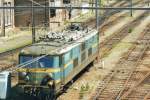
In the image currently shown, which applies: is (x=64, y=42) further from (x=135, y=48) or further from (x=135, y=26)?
(x=135, y=26)

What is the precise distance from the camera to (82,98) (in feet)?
81.8

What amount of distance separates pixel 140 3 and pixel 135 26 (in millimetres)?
27772

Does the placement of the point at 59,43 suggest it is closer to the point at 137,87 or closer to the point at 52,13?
the point at 137,87

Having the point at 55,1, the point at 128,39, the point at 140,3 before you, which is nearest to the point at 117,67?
the point at 128,39

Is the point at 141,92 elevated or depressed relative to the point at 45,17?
depressed

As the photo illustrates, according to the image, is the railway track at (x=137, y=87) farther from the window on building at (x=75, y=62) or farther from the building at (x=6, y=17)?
the building at (x=6, y=17)

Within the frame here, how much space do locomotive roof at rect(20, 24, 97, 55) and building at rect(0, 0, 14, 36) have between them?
74.0 feet

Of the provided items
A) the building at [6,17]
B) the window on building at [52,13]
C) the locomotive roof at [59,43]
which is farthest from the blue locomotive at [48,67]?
the window on building at [52,13]

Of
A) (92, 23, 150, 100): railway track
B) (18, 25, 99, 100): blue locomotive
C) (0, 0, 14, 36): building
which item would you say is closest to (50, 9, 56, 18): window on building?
(0, 0, 14, 36): building

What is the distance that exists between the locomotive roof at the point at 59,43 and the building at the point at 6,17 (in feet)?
74.0

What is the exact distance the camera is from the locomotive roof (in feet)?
75.9

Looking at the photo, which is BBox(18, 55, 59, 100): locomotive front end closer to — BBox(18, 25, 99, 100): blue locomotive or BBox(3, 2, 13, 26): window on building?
BBox(18, 25, 99, 100): blue locomotive

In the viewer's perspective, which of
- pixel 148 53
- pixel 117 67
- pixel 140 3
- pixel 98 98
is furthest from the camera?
pixel 140 3

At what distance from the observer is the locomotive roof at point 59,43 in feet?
75.9
